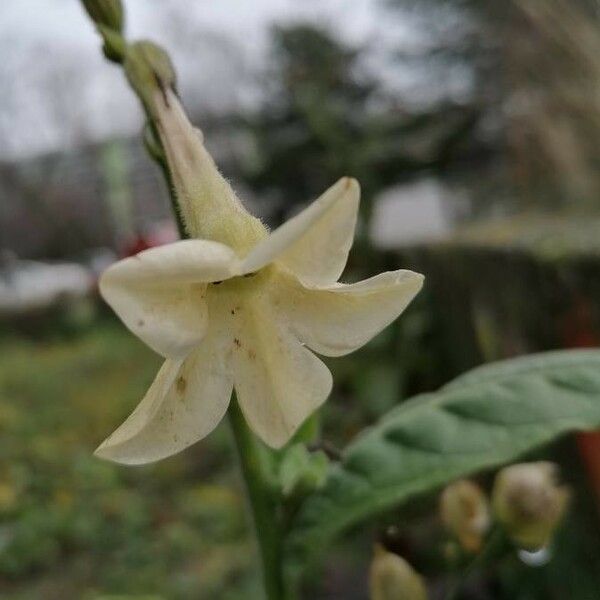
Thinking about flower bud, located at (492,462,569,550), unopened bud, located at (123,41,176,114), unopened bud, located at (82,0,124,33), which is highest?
unopened bud, located at (82,0,124,33)

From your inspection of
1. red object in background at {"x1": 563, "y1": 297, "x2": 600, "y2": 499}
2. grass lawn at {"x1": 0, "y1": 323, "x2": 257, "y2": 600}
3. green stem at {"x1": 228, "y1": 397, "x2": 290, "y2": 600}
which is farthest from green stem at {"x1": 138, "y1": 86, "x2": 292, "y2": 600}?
grass lawn at {"x1": 0, "y1": 323, "x2": 257, "y2": 600}

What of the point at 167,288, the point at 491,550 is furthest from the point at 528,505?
the point at 167,288

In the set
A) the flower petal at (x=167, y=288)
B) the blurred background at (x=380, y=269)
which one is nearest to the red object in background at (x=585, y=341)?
the blurred background at (x=380, y=269)

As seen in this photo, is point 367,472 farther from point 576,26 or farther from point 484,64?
point 484,64

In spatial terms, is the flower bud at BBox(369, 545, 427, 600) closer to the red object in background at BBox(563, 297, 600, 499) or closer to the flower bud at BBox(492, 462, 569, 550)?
the flower bud at BBox(492, 462, 569, 550)

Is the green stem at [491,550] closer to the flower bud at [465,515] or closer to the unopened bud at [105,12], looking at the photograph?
the flower bud at [465,515]

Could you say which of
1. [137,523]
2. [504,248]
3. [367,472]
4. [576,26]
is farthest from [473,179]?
[367,472]

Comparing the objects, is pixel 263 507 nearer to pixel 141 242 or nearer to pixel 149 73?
pixel 149 73
